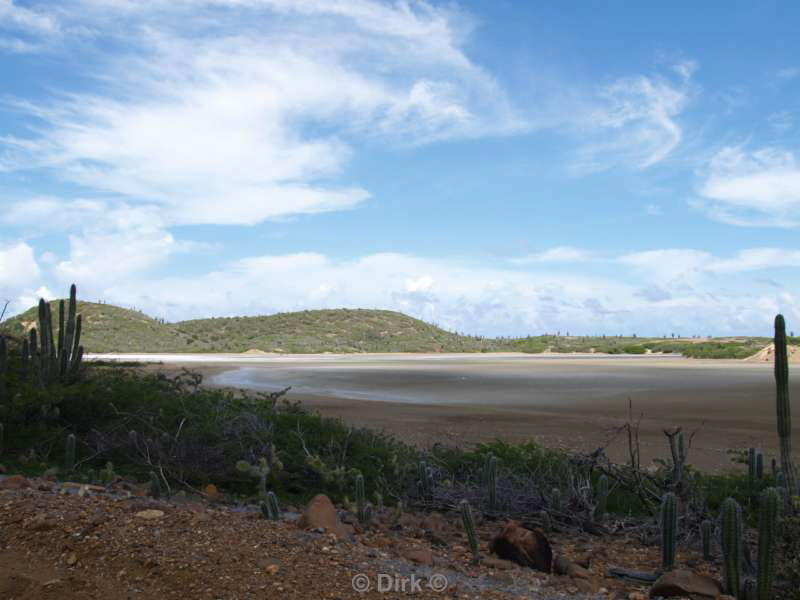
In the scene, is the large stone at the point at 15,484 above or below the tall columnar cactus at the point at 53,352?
below

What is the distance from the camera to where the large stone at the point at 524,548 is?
4953mm

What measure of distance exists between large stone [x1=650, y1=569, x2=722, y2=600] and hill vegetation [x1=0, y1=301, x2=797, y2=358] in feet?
168

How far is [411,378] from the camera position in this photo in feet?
102

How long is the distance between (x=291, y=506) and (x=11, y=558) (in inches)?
112

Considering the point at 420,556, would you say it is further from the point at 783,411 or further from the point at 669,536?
the point at 783,411

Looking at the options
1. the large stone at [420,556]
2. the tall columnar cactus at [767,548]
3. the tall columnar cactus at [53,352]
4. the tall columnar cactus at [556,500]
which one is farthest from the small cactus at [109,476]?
the tall columnar cactus at [767,548]

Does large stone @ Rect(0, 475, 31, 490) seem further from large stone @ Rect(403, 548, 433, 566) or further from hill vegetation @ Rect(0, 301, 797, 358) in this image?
hill vegetation @ Rect(0, 301, 797, 358)

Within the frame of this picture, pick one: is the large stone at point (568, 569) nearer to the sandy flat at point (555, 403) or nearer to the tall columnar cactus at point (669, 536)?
the tall columnar cactus at point (669, 536)

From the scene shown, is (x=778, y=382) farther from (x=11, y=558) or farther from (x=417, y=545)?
(x=11, y=558)

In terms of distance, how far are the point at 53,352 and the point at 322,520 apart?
399 inches

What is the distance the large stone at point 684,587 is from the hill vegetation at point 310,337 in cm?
5122

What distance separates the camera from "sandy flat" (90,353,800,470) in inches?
538

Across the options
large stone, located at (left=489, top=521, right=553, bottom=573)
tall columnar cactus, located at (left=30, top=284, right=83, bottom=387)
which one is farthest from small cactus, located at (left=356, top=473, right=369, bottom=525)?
tall columnar cactus, located at (left=30, top=284, right=83, bottom=387)

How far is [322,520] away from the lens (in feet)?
17.4
